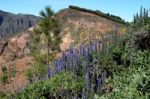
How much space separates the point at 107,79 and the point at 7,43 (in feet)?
135

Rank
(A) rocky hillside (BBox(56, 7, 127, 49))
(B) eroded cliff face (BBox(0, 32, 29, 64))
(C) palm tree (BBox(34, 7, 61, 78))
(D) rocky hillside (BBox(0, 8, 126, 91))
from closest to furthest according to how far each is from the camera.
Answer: (C) palm tree (BBox(34, 7, 61, 78)) < (D) rocky hillside (BBox(0, 8, 126, 91)) < (A) rocky hillside (BBox(56, 7, 127, 49)) < (B) eroded cliff face (BBox(0, 32, 29, 64))

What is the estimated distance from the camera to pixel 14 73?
3269cm

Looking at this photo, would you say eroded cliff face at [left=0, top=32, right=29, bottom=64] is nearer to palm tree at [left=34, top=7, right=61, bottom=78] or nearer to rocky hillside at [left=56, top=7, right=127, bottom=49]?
rocky hillside at [left=56, top=7, right=127, bottom=49]

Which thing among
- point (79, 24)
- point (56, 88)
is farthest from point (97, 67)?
point (79, 24)

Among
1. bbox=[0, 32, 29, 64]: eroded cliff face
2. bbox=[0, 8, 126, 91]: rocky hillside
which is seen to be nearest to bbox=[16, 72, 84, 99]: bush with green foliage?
bbox=[0, 8, 126, 91]: rocky hillside

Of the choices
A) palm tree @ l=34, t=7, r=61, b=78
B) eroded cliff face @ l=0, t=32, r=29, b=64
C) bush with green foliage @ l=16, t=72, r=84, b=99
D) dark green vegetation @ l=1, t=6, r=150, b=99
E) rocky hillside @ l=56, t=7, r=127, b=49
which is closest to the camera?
dark green vegetation @ l=1, t=6, r=150, b=99

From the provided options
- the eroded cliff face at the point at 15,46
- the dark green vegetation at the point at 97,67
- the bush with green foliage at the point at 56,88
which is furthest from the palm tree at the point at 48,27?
the eroded cliff face at the point at 15,46

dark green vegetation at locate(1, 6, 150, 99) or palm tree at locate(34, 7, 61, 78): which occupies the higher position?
palm tree at locate(34, 7, 61, 78)

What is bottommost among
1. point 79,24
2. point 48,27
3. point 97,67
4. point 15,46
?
point 97,67

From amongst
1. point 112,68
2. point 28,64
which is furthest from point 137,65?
point 28,64

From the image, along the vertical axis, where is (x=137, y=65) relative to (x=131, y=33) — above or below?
below

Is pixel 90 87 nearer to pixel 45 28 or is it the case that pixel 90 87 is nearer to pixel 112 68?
pixel 112 68

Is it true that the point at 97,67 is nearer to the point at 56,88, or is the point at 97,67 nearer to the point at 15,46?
the point at 56,88

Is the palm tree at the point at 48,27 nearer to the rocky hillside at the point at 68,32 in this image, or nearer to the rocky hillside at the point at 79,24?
the rocky hillside at the point at 68,32
